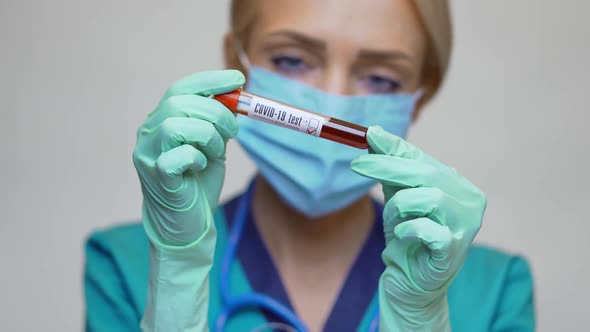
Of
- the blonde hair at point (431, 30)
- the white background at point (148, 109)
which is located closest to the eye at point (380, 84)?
the blonde hair at point (431, 30)

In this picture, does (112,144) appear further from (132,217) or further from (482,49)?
(482,49)

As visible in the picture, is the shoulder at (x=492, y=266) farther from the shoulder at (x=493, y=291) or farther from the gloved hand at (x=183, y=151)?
the gloved hand at (x=183, y=151)

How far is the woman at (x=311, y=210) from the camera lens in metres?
1.08

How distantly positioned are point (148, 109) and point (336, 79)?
0.89 metres

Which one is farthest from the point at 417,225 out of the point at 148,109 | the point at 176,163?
the point at 148,109

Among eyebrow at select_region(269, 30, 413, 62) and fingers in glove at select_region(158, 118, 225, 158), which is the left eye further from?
fingers in glove at select_region(158, 118, 225, 158)

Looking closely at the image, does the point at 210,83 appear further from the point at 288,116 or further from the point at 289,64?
the point at 289,64

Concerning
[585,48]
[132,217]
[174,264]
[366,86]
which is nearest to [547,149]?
[585,48]

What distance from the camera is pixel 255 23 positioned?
4.53ft

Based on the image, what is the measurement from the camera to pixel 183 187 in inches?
42.2

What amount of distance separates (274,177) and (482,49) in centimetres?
92

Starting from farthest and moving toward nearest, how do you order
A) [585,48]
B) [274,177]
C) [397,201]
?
[585,48] < [274,177] < [397,201]

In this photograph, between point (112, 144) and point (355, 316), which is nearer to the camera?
point (355, 316)

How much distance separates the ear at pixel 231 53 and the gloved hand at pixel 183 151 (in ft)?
1.15
